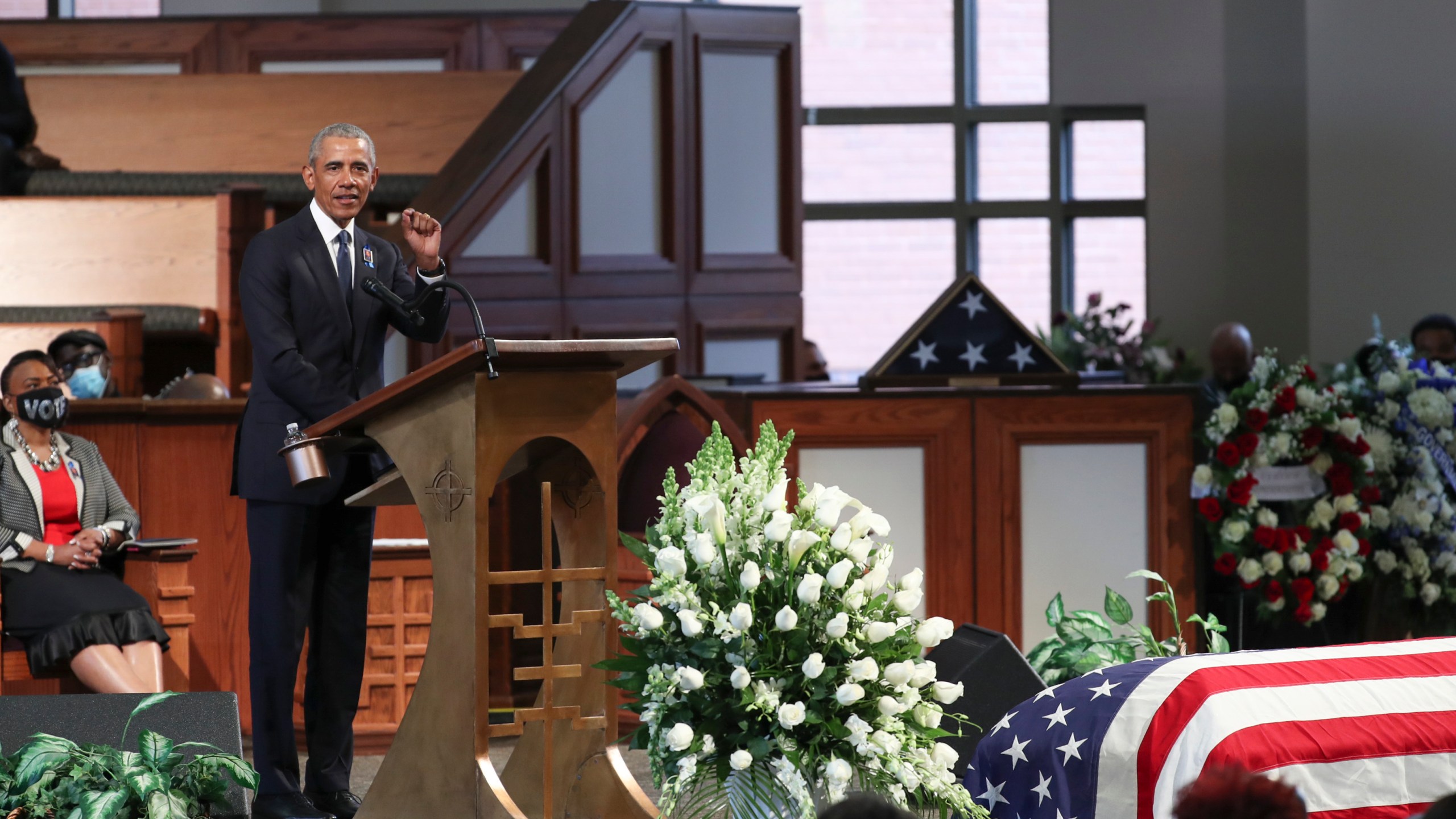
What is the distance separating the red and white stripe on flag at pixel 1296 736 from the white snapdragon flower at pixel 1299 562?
2.48 m

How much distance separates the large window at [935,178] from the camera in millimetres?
10258

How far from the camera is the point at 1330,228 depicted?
892 centimetres

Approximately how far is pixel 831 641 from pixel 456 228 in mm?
3978

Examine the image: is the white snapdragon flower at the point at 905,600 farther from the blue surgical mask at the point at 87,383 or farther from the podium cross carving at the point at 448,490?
the blue surgical mask at the point at 87,383

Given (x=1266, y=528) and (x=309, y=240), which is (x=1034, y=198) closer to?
(x=1266, y=528)

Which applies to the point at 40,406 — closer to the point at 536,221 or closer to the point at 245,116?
the point at 536,221

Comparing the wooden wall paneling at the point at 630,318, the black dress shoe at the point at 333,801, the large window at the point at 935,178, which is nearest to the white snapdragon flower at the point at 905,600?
the black dress shoe at the point at 333,801

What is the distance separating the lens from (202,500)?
4.52 meters

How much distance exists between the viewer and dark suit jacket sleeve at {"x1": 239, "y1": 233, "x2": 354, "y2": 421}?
2936mm

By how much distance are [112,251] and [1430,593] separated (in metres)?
5.02

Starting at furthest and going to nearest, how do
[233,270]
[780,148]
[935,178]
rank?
[935,178] → [780,148] → [233,270]

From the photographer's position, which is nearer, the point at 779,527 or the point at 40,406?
the point at 779,527

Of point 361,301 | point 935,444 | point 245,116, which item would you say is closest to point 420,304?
point 361,301

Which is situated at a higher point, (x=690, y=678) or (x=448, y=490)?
(x=448, y=490)
